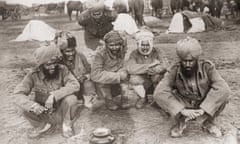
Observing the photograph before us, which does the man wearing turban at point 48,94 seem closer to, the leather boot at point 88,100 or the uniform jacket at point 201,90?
the leather boot at point 88,100

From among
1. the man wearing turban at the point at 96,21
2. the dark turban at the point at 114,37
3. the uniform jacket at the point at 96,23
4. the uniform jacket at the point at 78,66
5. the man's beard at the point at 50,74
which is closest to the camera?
the man's beard at the point at 50,74

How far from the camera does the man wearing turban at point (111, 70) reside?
3266mm

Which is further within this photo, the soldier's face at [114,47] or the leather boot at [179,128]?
the soldier's face at [114,47]

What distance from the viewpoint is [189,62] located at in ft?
8.78

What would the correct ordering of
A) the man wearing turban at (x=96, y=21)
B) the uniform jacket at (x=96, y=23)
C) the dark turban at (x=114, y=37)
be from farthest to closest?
the uniform jacket at (x=96, y=23), the man wearing turban at (x=96, y=21), the dark turban at (x=114, y=37)

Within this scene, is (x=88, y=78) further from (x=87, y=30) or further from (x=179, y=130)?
(x=179, y=130)

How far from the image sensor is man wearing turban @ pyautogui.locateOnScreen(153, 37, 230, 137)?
263cm

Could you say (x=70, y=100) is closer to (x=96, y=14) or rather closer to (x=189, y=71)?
(x=189, y=71)

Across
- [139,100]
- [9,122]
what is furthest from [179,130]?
[9,122]

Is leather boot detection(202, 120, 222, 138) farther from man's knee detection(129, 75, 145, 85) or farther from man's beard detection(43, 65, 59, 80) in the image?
man's beard detection(43, 65, 59, 80)

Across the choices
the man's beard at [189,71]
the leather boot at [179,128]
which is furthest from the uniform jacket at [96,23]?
the leather boot at [179,128]

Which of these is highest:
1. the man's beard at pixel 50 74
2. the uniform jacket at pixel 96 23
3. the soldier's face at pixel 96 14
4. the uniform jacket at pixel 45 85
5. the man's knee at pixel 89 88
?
the soldier's face at pixel 96 14

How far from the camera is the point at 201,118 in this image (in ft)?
8.89

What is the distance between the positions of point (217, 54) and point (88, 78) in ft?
10.1
